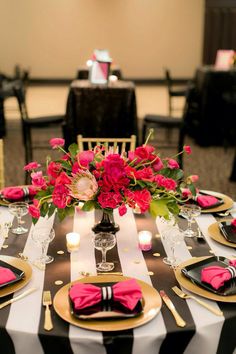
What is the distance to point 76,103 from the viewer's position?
4738mm

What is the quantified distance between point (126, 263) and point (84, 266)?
155 mm

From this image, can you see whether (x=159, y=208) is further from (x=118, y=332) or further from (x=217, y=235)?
(x=118, y=332)

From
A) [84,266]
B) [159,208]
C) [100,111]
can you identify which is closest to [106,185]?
[159,208]

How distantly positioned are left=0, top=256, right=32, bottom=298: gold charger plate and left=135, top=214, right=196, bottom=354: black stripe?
42cm

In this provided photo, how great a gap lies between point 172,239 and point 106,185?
1.20 ft

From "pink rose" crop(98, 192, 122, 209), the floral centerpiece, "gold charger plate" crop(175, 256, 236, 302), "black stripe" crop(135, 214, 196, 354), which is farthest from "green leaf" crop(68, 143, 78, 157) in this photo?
"gold charger plate" crop(175, 256, 236, 302)

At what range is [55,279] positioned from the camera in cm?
160

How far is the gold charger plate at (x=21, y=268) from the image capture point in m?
1.49

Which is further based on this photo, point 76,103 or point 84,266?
point 76,103

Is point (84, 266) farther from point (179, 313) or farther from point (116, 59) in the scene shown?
point (116, 59)

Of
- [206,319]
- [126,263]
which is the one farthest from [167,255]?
[206,319]

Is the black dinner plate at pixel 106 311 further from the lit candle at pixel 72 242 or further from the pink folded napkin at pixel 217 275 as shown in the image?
the lit candle at pixel 72 242

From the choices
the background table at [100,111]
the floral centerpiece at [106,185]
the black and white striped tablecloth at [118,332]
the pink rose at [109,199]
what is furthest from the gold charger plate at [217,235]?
the background table at [100,111]

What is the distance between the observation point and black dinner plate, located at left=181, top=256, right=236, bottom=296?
1479 millimetres
